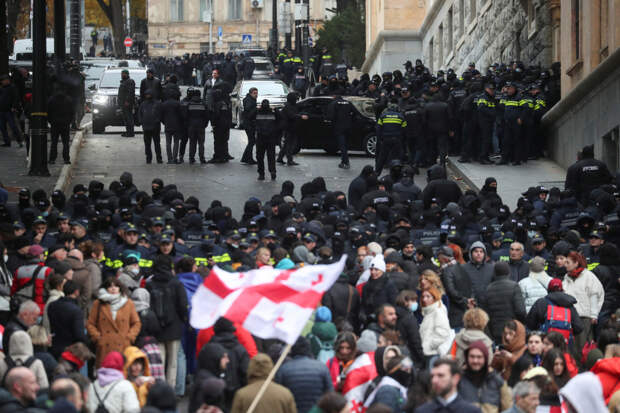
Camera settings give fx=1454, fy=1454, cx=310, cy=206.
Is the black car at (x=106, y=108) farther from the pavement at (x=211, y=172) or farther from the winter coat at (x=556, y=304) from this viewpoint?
the winter coat at (x=556, y=304)

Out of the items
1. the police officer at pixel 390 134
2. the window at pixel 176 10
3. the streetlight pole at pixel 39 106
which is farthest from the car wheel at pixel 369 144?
the window at pixel 176 10

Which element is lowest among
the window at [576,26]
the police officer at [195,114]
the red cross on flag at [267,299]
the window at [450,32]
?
the red cross on flag at [267,299]

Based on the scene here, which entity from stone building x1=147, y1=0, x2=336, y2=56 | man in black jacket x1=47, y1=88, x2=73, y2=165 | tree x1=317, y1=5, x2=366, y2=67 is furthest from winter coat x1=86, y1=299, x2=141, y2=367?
stone building x1=147, y1=0, x2=336, y2=56

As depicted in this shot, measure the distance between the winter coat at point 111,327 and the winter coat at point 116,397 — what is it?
2.42 metres

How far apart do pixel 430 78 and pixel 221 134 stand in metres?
4.71

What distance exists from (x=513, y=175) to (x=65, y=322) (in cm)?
1487

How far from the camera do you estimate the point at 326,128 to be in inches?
1212

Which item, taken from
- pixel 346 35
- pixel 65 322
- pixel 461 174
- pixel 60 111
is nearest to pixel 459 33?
pixel 461 174

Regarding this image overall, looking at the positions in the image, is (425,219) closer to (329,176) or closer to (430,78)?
(329,176)

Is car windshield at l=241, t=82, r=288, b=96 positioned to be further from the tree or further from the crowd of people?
the tree

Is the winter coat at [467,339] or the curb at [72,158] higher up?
the curb at [72,158]

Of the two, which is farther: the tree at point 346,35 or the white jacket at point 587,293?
the tree at point 346,35

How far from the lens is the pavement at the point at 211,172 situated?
25.9 metres

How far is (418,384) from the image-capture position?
10484mm
